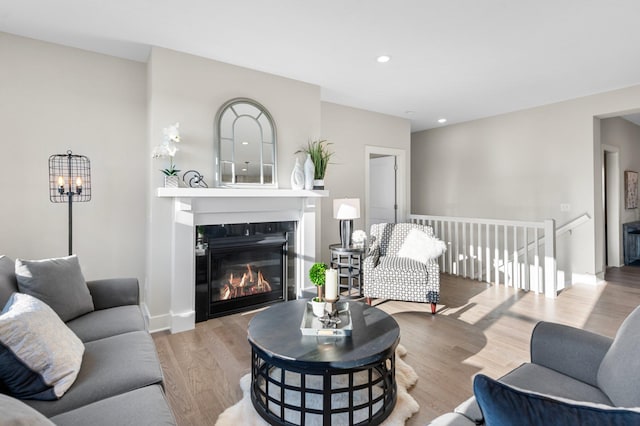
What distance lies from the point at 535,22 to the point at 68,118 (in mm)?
4198

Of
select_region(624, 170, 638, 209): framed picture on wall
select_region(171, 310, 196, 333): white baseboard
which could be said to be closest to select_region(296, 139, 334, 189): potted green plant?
select_region(171, 310, 196, 333): white baseboard

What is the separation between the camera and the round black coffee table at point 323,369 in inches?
64.6

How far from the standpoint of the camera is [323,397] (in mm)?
1660

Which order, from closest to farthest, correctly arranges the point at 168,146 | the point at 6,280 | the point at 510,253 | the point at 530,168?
the point at 6,280 < the point at 168,146 < the point at 530,168 < the point at 510,253

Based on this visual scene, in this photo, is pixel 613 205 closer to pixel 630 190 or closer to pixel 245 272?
pixel 630 190

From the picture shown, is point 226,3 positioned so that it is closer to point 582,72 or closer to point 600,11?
point 600,11

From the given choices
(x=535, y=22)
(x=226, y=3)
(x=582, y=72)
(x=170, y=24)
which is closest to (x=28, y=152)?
→ (x=170, y=24)

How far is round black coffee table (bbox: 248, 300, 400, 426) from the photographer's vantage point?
5.38 ft

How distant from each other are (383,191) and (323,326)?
4.16 meters

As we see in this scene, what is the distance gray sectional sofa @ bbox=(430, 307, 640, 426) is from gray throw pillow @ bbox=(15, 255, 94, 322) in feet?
7.26

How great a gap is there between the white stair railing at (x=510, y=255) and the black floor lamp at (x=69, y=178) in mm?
4661

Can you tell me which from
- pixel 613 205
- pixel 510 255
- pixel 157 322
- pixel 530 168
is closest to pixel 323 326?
pixel 157 322

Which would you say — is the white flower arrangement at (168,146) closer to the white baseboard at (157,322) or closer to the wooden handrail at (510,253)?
the white baseboard at (157,322)

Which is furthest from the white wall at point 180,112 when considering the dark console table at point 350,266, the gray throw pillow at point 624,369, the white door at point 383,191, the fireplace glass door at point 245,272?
the gray throw pillow at point 624,369
